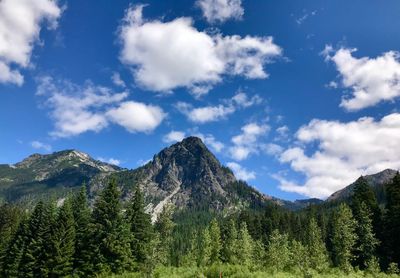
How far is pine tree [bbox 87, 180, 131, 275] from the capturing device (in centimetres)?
5858

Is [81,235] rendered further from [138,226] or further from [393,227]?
[393,227]

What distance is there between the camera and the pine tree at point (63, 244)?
62.5m

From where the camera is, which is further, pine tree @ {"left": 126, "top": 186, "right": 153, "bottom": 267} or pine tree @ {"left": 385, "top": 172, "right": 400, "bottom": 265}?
pine tree @ {"left": 126, "top": 186, "right": 153, "bottom": 267}

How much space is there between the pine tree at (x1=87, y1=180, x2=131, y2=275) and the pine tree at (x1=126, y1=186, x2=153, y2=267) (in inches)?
292

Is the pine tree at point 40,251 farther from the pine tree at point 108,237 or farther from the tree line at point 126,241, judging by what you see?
the pine tree at point 108,237

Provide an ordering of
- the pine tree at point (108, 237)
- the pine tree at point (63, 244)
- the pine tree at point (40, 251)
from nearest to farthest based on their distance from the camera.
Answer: the pine tree at point (108, 237), the pine tree at point (63, 244), the pine tree at point (40, 251)

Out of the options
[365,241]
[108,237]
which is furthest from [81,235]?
[365,241]

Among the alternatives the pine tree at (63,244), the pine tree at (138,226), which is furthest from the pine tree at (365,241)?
the pine tree at (63,244)

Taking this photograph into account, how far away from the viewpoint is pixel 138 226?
7275cm

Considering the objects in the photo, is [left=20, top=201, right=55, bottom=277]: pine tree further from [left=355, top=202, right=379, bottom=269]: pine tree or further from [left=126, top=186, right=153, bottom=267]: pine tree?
[left=355, top=202, right=379, bottom=269]: pine tree

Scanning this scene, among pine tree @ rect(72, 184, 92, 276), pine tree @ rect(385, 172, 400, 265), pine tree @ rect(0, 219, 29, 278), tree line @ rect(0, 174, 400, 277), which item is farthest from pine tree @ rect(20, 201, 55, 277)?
pine tree @ rect(385, 172, 400, 265)

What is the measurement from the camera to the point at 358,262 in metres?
61.6

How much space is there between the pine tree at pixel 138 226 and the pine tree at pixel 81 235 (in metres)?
8.22

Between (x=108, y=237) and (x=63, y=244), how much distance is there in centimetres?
1120
